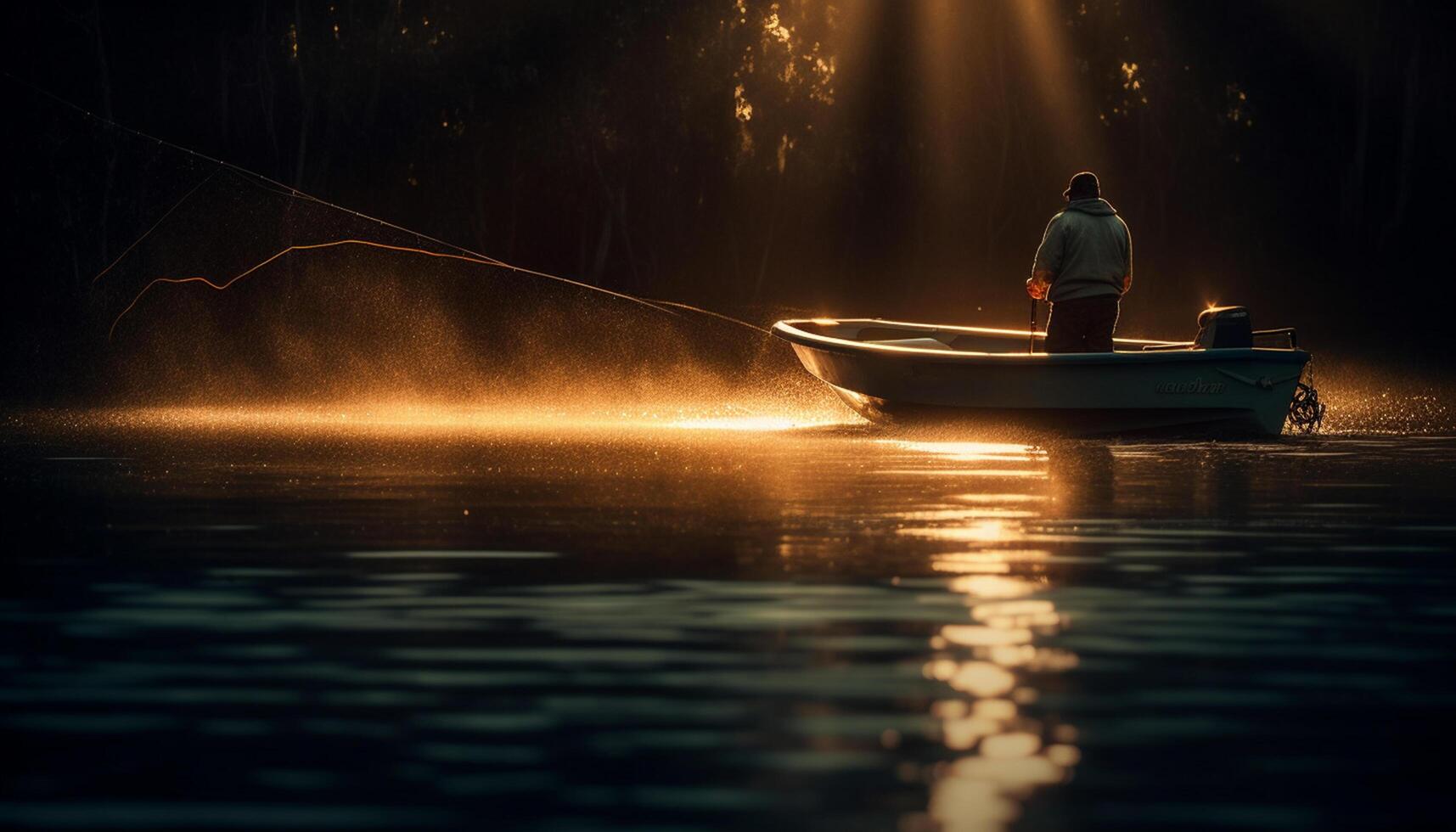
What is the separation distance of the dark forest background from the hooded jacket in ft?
80.6

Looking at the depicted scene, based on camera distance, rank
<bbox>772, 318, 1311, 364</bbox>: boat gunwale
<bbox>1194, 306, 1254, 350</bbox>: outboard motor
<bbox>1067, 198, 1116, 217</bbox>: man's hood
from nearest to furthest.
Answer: <bbox>772, 318, 1311, 364</bbox>: boat gunwale → <bbox>1194, 306, 1254, 350</bbox>: outboard motor → <bbox>1067, 198, 1116, 217</bbox>: man's hood

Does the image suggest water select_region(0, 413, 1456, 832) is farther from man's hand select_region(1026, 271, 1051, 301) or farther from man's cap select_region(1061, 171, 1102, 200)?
man's cap select_region(1061, 171, 1102, 200)

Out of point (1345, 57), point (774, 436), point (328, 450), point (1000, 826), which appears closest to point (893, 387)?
point (774, 436)

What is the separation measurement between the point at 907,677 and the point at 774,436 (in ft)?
42.3

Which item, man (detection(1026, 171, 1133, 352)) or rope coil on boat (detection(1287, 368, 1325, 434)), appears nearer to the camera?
man (detection(1026, 171, 1133, 352))

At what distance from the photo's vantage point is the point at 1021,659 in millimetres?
7461

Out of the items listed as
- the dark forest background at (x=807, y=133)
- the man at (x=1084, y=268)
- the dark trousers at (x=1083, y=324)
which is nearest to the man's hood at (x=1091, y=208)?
the man at (x=1084, y=268)

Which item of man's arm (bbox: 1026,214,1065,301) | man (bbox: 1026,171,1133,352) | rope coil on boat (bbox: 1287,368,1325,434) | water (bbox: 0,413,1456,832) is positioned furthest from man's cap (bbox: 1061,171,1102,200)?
water (bbox: 0,413,1456,832)

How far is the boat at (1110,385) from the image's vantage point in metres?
18.0

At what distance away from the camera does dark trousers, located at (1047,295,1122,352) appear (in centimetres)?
1850

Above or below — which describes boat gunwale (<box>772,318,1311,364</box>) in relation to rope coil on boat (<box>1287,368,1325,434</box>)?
above

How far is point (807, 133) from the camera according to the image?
47875 mm

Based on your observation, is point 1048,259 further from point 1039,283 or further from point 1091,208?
point 1091,208

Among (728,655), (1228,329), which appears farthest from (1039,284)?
(728,655)
